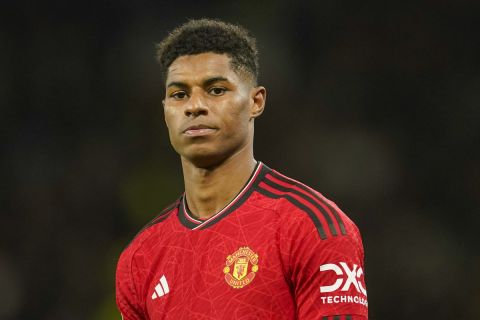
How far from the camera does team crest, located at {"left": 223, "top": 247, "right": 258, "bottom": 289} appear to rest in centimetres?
328

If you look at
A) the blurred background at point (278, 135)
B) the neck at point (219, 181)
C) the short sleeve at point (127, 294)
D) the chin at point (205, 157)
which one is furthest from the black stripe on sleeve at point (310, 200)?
the blurred background at point (278, 135)

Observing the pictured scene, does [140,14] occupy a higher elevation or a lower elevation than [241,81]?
higher

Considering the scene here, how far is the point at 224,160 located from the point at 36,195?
3.77 metres

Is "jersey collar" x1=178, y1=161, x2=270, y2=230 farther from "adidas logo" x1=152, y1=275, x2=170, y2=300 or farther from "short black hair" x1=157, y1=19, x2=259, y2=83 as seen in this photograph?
"short black hair" x1=157, y1=19, x2=259, y2=83

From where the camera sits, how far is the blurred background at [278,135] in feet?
21.6

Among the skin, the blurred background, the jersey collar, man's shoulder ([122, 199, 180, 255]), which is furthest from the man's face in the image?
the blurred background

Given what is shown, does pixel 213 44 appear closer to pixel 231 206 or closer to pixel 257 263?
pixel 231 206

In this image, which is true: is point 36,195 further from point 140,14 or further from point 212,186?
point 212,186

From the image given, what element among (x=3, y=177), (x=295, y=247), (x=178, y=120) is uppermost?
(x=3, y=177)

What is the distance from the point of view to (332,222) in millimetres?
3238

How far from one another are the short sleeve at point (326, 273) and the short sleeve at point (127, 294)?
2.76 feet

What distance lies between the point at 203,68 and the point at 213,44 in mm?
129

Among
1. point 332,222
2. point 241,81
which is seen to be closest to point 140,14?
point 241,81

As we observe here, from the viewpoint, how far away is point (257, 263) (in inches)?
129
